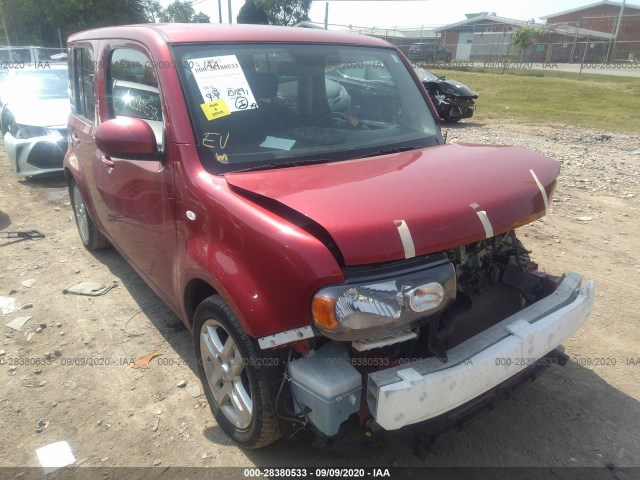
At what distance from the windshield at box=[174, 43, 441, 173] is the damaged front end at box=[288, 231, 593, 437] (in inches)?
36.7

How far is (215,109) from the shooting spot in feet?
8.12

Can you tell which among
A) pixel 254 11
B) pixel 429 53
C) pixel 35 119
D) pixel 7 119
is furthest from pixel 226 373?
pixel 254 11

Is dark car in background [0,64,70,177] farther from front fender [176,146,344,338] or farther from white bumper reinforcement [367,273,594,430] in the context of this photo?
white bumper reinforcement [367,273,594,430]

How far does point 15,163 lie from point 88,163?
4210 millimetres

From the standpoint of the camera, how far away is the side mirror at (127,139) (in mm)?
2414

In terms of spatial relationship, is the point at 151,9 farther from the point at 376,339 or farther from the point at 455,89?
the point at 376,339

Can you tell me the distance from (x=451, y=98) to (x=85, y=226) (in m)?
9.87

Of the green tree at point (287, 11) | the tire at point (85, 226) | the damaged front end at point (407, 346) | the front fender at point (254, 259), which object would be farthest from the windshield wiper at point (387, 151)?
the green tree at point (287, 11)

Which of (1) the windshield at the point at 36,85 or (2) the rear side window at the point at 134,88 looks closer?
(2) the rear side window at the point at 134,88

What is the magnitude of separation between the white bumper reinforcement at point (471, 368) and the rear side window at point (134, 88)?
5.62 ft

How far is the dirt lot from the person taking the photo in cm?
245

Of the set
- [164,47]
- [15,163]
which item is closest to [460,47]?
[15,163]

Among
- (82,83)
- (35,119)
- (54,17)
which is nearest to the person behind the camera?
(82,83)

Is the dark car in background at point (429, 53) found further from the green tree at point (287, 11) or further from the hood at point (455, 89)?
the hood at point (455, 89)
